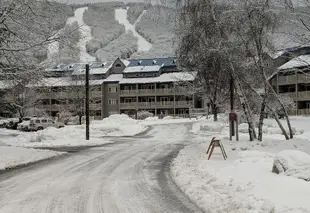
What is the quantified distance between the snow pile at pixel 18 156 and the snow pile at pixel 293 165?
957 cm

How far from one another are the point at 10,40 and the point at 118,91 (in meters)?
75.5

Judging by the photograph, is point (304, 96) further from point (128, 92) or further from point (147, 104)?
point (128, 92)

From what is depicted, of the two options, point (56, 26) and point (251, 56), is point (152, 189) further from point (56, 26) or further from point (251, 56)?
point (251, 56)

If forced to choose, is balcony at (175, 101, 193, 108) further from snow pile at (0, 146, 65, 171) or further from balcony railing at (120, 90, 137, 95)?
snow pile at (0, 146, 65, 171)

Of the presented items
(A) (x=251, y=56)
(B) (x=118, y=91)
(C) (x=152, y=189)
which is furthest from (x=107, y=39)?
(C) (x=152, y=189)

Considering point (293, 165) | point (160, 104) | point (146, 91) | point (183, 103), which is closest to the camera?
point (293, 165)

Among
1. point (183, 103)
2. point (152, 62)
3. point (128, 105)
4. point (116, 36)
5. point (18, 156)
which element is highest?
point (116, 36)

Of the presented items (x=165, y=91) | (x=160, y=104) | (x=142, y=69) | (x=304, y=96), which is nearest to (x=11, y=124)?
(x=160, y=104)

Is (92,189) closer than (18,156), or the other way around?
(92,189)

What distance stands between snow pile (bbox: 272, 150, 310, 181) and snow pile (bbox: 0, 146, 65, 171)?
31.4ft

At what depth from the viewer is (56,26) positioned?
17.8m

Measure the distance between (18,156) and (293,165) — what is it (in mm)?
12038

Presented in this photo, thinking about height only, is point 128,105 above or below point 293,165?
above

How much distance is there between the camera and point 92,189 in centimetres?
1090
